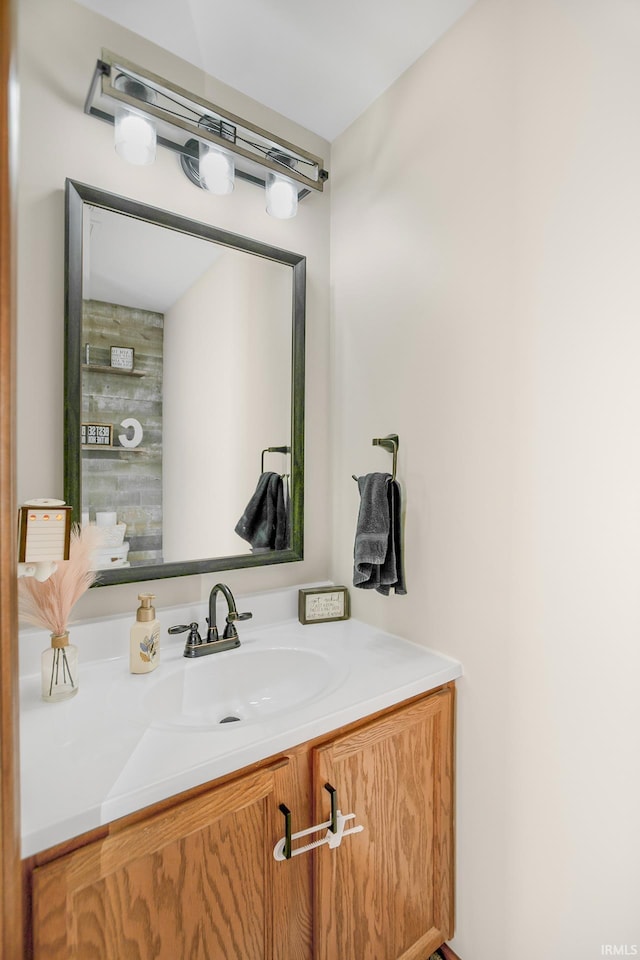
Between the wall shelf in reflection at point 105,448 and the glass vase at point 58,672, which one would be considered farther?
the wall shelf in reflection at point 105,448

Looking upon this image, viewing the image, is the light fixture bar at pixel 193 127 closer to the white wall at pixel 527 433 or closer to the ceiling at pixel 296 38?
the ceiling at pixel 296 38

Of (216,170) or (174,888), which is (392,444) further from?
(174,888)

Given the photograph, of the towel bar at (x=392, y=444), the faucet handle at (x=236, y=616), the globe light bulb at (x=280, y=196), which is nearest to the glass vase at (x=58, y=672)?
the faucet handle at (x=236, y=616)

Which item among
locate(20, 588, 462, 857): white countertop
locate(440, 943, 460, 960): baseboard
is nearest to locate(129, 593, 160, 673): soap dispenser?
locate(20, 588, 462, 857): white countertop

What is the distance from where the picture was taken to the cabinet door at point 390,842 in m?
0.98

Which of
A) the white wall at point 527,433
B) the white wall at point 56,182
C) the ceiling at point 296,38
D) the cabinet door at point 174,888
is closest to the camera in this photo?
the cabinet door at point 174,888

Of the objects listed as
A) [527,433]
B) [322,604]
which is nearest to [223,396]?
[322,604]

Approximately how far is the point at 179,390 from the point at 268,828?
1.05 meters

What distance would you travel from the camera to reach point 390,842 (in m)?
1.08

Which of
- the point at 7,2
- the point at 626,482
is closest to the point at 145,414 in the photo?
the point at 7,2

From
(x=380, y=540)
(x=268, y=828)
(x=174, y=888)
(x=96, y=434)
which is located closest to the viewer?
(x=174, y=888)

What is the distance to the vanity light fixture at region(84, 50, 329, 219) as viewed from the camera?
113 cm

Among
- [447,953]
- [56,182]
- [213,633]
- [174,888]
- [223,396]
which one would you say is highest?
[56,182]

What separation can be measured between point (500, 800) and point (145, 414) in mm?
1322
